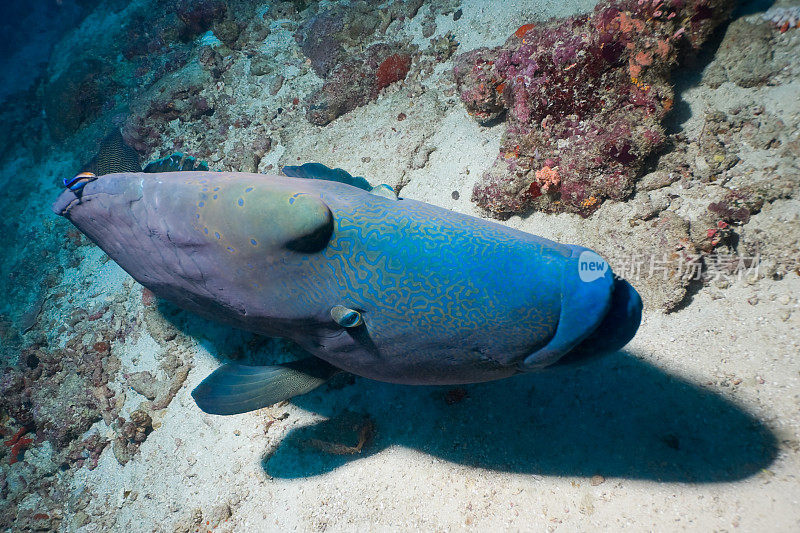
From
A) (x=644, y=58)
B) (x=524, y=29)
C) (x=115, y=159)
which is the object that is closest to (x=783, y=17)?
(x=644, y=58)

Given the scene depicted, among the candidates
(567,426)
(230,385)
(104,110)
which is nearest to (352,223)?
(230,385)

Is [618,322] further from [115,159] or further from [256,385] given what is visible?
[115,159]

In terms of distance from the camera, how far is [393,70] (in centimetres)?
510

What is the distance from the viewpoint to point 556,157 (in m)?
3.49

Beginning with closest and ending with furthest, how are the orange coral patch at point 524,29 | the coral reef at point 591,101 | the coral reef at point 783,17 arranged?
the coral reef at point 591,101 → the coral reef at point 783,17 → the orange coral patch at point 524,29

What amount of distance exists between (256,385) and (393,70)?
443 centimetres

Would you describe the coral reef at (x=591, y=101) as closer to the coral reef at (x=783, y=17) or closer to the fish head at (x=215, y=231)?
the coral reef at (x=783, y=17)

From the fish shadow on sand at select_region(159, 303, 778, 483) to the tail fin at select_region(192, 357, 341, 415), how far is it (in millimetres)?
875

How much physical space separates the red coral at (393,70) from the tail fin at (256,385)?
4.08 meters

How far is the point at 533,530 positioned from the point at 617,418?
3.28 ft

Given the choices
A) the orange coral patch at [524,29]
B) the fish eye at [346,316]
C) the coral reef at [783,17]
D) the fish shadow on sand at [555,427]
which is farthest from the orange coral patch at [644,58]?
the fish eye at [346,316]

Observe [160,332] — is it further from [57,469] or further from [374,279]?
[374,279]

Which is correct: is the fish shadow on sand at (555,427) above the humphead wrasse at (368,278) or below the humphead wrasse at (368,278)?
below

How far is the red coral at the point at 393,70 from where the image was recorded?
5.09m
